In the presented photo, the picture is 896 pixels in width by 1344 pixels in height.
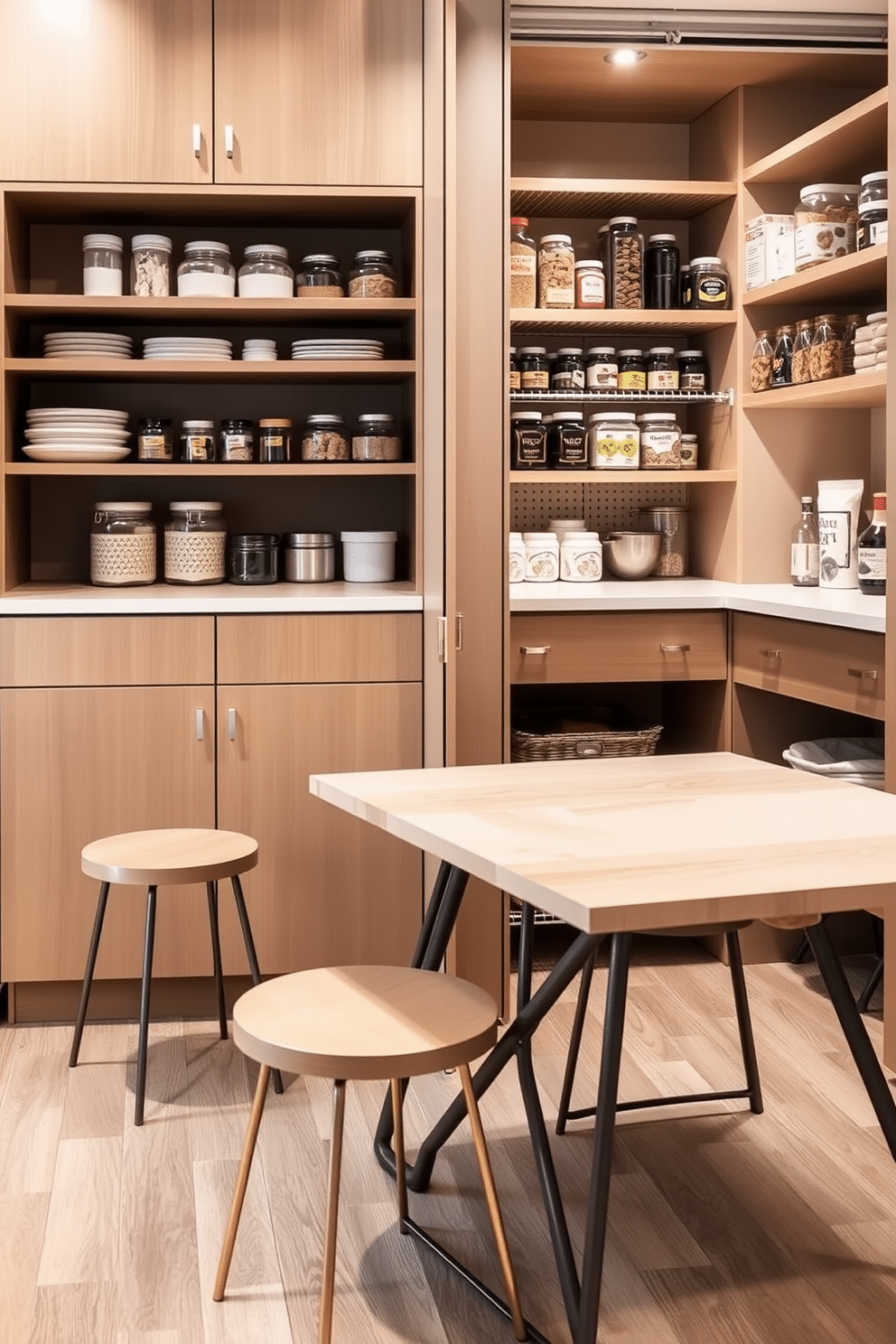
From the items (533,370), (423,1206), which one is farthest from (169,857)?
(533,370)

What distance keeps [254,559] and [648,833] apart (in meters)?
1.87

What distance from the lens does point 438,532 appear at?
9.16ft

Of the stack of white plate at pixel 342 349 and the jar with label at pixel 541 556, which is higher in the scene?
the stack of white plate at pixel 342 349

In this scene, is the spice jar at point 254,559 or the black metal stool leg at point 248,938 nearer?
the black metal stool leg at point 248,938

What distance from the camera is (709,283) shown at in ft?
12.4

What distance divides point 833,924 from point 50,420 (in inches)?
91.5

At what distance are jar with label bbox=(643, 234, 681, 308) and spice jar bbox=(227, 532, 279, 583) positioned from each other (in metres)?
1.28

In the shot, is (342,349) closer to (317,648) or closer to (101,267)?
(101,267)

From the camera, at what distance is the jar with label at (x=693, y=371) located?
12.8 ft

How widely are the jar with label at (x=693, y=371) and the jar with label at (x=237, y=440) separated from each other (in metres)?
1.30

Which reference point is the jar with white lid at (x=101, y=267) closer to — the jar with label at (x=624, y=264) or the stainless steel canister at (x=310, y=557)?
the stainless steel canister at (x=310, y=557)

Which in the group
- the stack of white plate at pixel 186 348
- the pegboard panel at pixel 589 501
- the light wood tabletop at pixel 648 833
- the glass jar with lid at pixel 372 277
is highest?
the glass jar with lid at pixel 372 277

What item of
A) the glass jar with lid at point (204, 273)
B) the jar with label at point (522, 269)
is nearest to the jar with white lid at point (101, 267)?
the glass jar with lid at point (204, 273)

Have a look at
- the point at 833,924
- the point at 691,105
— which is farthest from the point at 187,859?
the point at 691,105
